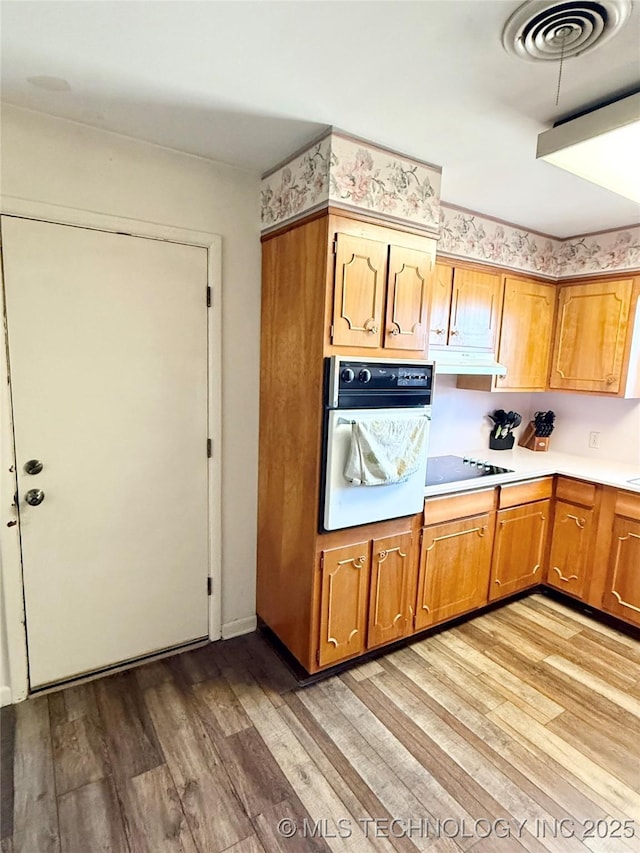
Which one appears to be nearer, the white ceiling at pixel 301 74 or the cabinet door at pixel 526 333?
the white ceiling at pixel 301 74

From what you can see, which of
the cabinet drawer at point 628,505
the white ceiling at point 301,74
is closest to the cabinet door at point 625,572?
the cabinet drawer at point 628,505

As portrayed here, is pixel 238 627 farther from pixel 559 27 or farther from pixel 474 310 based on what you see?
pixel 559 27

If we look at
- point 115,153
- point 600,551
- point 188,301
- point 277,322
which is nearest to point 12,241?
point 115,153

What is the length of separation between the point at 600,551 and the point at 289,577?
1.93 metres

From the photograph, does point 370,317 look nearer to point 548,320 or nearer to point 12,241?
point 12,241

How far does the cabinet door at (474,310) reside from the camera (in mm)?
2689

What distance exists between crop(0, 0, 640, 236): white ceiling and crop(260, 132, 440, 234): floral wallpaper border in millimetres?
67

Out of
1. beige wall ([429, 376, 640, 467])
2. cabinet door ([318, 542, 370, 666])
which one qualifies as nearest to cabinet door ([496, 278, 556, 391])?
beige wall ([429, 376, 640, 467])

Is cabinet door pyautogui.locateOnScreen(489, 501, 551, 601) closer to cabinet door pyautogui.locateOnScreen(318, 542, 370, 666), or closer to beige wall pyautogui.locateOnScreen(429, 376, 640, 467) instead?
beige wall pyautogui.locateOnScreen(429, 376, 640, 467)

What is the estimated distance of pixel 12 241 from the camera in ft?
5.84

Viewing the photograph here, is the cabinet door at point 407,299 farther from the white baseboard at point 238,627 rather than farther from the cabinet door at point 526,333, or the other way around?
the white baseboard at point 238,627

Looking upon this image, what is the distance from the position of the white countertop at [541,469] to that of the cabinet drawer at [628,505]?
1.8 inches

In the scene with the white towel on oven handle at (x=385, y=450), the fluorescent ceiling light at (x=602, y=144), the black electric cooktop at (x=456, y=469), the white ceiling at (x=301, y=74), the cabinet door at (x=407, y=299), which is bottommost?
the black electric cooktop at (x=456, y=469)

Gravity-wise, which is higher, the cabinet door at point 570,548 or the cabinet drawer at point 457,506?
the cabinet drawer at point 457,506
